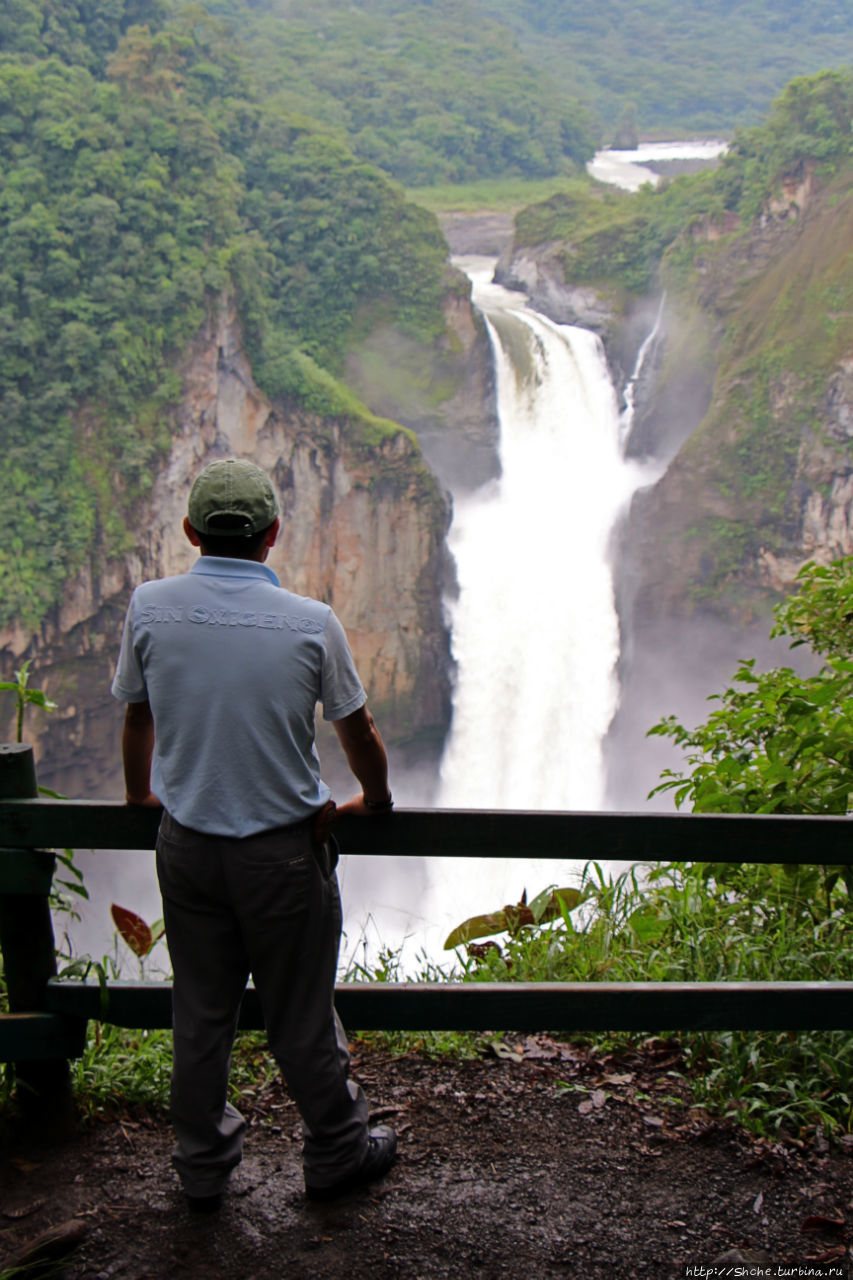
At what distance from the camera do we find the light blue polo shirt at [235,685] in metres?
1.82

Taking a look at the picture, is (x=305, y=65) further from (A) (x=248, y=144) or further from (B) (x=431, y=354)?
(B) (x=431, y=354)

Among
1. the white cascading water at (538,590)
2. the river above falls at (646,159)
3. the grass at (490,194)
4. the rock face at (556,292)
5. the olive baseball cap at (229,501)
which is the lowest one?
the white cascading water at (538,590)

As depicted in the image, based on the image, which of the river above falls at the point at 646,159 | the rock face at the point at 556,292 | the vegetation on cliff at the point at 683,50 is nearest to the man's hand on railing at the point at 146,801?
the rock face at the point at 556,292

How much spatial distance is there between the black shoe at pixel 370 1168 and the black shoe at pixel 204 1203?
17 cm

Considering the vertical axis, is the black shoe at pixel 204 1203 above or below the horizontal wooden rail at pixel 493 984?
below

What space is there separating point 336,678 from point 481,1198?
1119 millimetres

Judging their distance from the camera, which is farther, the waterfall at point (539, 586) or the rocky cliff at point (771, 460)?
the rocky cliff at point (771, 460)

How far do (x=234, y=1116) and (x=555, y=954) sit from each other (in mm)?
1139

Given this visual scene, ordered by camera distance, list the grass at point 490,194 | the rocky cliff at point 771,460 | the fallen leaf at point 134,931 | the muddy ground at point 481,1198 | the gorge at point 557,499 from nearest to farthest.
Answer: the muddy ground at point 481,1198 → the fallen leaf at point 134,931 → the gorge at point 557,499 → the rocky cliff at point 771,460 → the grass at point 490,194

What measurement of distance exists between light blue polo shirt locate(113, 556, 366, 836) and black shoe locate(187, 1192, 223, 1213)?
30.1 inches

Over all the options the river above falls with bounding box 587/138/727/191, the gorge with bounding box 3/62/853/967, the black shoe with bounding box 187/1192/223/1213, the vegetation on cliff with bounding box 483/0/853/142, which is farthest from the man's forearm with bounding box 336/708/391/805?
the vegetation on cliff with bounding box 483/0/853/142

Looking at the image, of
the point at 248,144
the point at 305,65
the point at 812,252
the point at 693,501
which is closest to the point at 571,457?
the point at 693,501

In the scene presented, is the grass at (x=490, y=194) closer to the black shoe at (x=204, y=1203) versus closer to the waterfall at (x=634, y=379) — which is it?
the waterfall at (x=634, y=379)

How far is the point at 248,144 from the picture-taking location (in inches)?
1109
